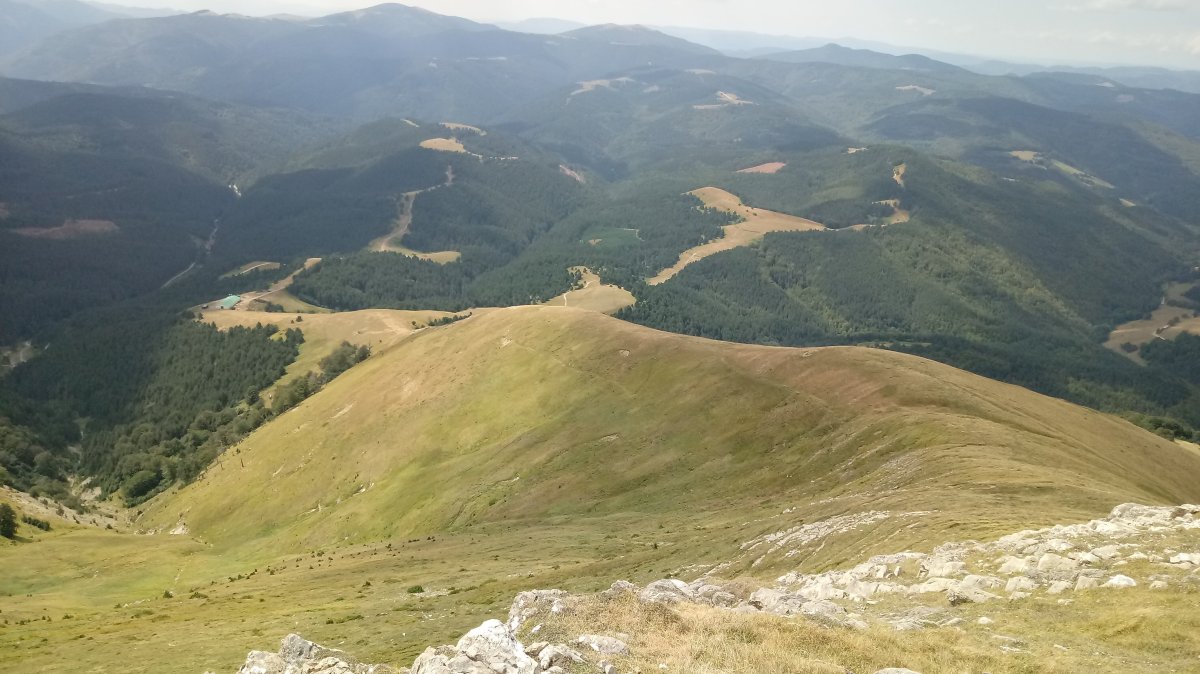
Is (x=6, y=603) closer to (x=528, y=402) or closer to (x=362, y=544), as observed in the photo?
(x=362, y=544)

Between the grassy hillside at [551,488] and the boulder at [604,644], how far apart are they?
18.1m

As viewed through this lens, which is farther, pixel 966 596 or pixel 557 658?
pixel 966 596

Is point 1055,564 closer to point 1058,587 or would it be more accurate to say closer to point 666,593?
point 1058,587

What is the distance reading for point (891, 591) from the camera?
37.9 metres

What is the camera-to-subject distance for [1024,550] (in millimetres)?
39281

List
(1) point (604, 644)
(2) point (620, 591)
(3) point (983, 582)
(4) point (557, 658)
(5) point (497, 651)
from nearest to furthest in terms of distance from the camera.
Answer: (4) point (557, 658)
(5) point (497, 651)
(1) point (604, 644)
(3) point (983, 582)
(2) point (620, 591)

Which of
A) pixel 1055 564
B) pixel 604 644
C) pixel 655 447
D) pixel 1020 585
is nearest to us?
pixel 604 644

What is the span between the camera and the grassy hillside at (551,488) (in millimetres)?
55188

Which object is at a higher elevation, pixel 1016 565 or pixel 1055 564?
pixel 1055 564

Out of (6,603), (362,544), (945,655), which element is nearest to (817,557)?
(945,655)

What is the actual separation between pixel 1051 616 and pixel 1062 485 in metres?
31.5

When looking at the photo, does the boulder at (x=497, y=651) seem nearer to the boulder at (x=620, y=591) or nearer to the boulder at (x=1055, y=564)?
the boulder at (x=620, y=591)

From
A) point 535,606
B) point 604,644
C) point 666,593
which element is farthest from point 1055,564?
point 535,606

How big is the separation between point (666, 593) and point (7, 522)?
125 meters
